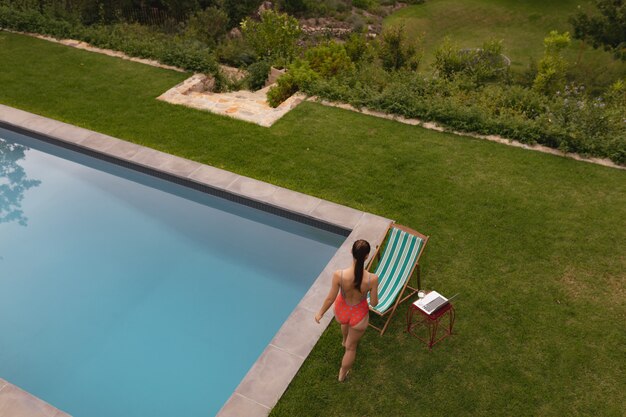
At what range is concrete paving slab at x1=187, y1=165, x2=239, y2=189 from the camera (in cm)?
938

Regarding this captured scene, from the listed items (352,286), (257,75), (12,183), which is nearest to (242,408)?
(352,286)

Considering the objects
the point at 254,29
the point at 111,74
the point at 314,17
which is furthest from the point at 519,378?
the point at 314,17

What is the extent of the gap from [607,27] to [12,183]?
17680 millimetres

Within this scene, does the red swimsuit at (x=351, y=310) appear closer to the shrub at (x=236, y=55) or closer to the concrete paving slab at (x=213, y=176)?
the concrete paving slab at (x=213, y=176)

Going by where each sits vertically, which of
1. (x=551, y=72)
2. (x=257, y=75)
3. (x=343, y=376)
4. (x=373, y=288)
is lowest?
(x=343, y=376)

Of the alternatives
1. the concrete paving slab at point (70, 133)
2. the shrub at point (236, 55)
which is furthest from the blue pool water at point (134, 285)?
the shrub at point (236, 55)

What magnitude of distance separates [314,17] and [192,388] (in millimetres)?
21070

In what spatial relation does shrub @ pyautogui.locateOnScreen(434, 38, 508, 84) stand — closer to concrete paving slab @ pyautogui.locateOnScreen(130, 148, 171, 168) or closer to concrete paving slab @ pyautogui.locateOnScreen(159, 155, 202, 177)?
concrete paving slab @ pyautogui.locateOnScreen(159, 155, 202, 177)

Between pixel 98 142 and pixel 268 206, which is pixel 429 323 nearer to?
pixel 268 206

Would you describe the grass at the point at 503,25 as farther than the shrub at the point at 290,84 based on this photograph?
Yes

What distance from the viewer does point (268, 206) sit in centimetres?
898

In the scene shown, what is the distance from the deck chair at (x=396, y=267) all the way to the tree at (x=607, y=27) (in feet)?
47.0

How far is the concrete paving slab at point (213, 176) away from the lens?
9383 mm

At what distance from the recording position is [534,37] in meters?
25.0
